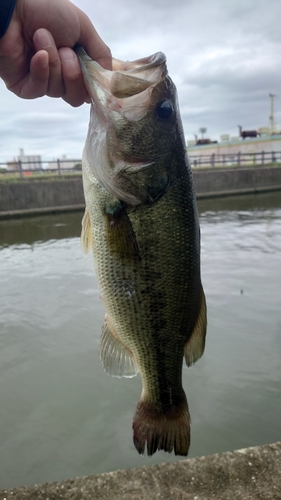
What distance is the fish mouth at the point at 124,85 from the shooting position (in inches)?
60.4

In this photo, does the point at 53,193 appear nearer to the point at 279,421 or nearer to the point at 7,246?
the point at 7,246

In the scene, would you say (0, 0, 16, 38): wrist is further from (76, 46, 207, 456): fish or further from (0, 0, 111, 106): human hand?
(76, 46, 207, 456): fish

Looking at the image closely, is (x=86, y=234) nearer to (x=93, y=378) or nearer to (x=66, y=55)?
(x=66, y=55)

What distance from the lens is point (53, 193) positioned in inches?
619

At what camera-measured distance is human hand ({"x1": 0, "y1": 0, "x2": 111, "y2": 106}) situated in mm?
1562

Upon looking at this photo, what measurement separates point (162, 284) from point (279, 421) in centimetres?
239

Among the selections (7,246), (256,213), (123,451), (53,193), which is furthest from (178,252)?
(53,193)

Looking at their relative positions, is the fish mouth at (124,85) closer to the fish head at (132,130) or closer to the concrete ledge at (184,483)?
the fish head at (132,130)

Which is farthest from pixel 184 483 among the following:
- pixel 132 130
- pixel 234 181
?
pixel 234 181

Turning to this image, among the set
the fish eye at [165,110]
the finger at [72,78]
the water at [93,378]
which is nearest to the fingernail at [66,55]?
the finger at [72,78]

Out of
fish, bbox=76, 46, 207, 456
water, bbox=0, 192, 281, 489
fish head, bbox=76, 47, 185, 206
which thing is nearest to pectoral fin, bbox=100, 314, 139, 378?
fish, bbox=76, 46, 207, 456

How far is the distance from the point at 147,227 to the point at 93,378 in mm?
2847

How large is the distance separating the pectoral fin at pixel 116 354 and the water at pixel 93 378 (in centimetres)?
165

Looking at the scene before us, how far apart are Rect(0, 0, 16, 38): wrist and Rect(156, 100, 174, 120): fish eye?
642 mm
